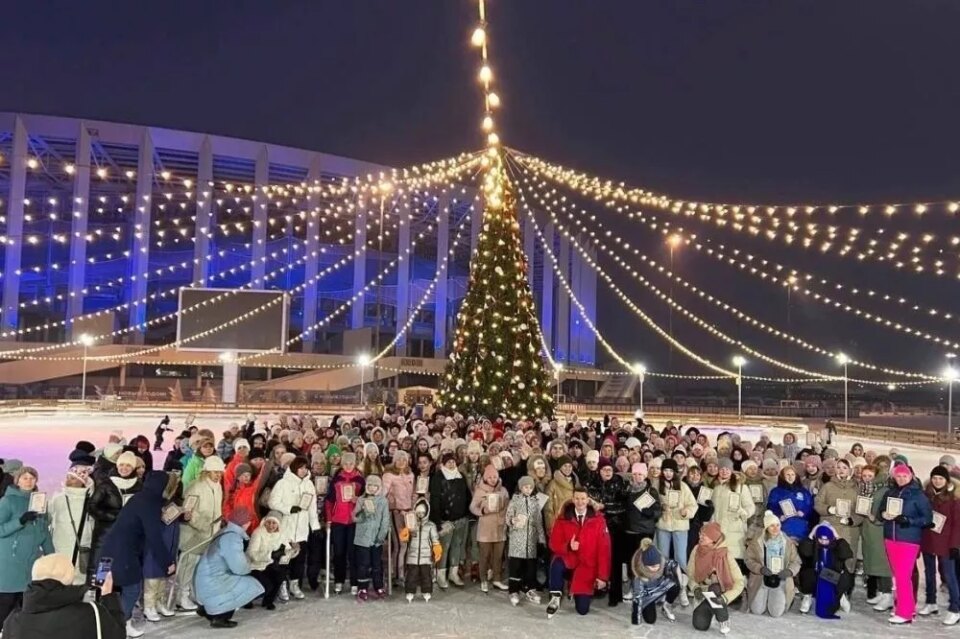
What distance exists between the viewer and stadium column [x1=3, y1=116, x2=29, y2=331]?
3688 cm

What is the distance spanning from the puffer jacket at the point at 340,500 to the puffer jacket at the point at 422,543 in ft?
2.06

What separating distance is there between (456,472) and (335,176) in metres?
40.0

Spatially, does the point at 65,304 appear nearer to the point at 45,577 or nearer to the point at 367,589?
the point at 367,589

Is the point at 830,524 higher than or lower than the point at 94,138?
lower

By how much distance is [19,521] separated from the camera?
5.41 meters

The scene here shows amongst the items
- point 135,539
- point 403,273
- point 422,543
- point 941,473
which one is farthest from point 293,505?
point 403,273

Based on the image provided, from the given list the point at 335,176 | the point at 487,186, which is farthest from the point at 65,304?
the point at 487,186

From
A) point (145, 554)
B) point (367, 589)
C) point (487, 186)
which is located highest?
point (487, 186)

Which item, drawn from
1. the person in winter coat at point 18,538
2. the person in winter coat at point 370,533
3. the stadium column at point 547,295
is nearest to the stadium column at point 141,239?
the stadium column at point 547,295

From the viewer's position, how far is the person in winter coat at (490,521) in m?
7.09

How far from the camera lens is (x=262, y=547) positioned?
20.8 ft

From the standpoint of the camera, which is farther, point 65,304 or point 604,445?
point 65,304

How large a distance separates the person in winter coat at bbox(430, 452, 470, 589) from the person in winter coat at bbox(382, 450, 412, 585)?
Answer: 0.91 feet

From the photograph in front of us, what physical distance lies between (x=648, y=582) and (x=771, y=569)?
1.12 m
